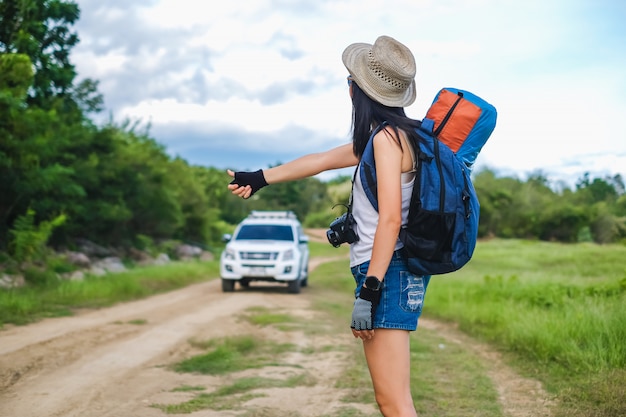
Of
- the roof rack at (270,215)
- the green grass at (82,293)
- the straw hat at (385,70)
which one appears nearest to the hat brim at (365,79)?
the straw hat at (385,70)

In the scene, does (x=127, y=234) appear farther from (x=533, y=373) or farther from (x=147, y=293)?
(x=533, y=373)

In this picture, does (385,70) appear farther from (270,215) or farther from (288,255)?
(270,215)

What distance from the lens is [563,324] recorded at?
8.18 meters

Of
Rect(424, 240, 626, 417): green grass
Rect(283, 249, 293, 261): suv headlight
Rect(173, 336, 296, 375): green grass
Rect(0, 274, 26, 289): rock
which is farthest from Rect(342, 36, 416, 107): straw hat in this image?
Rect(283, 249, 293, 261): suv headlight

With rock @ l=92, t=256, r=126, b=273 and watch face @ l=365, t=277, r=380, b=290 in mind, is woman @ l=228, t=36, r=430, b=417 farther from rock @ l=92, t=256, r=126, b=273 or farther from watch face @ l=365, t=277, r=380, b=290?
rock @ l=92, t=256, r=126, b=273

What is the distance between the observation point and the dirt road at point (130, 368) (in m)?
5.92

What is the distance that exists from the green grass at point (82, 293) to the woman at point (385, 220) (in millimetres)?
8725

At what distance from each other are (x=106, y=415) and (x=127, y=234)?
2246 centimetres

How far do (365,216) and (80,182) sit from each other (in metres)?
20.2

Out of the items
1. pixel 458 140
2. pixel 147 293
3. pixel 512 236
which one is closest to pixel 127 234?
pixel 147 293

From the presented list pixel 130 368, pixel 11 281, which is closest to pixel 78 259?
pixel 11 281

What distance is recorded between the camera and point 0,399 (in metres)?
6.02

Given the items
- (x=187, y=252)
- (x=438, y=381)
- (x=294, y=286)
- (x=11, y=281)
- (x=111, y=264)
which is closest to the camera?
(x=438, y=381)

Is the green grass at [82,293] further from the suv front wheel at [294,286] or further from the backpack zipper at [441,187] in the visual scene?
the backpack zipper at [441,187]
